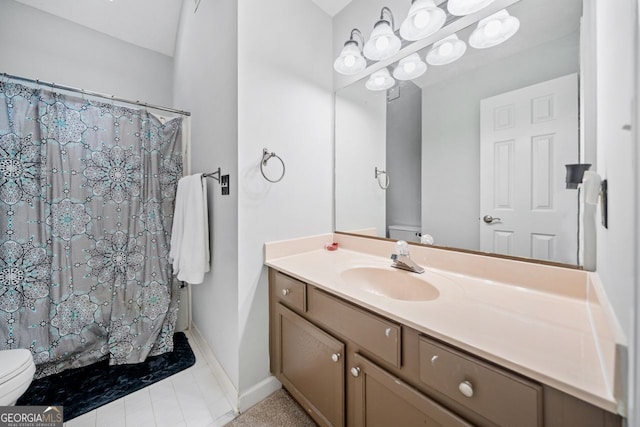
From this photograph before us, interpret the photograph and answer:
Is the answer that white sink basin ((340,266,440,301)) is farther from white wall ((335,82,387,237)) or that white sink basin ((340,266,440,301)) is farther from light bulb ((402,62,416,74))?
light bulb ((402,62,416,74))

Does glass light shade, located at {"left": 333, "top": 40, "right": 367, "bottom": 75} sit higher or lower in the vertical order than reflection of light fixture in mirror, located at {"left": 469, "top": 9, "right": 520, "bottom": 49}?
higher

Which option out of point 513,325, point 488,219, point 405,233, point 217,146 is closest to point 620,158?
point 513,325

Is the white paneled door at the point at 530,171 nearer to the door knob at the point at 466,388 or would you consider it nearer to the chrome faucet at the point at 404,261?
the chrome faucet at the point at 404,261

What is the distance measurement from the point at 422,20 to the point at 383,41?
0.23 meters

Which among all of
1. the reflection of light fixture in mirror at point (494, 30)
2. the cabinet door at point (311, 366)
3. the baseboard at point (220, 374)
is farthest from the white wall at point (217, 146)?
the reflection of light fixture in mirror at point (494, 30)

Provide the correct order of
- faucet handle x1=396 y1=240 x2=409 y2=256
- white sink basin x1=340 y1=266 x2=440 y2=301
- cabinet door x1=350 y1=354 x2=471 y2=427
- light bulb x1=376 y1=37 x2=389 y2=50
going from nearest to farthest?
1. cabinet door x1=350 y1=354 x2=471 y2=427
2. white sink basin x1=340 y1=266 x2=440 y2=301
3. faucet handle x1=396 y1=240 x2=409 y2=256
4. light bulb x1=376 y1=37 x2=389 y2=50

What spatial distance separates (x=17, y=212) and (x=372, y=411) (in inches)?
85.0

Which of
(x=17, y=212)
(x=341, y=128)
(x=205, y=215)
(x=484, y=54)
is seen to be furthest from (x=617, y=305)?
(x=17, y=212)

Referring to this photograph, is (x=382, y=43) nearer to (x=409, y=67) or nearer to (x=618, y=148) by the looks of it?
(x=409, y=67)

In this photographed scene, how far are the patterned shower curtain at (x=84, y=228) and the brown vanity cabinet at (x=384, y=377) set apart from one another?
1.08 m

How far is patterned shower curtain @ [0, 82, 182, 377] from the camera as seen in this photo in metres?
1.40

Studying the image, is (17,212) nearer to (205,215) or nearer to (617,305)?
(205,215)

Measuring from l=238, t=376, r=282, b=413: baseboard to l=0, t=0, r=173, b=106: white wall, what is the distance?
8.83 ft

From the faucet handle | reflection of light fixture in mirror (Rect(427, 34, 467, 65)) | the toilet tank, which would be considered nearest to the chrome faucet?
the faucet handle
